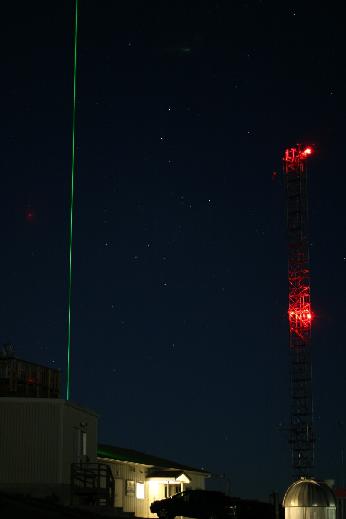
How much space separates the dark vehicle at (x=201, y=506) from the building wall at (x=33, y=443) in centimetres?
619

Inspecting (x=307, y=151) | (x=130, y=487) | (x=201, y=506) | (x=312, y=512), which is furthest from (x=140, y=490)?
(x=307, y=151)

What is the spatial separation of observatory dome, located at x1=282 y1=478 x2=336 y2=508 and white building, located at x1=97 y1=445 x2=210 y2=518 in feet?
26.9

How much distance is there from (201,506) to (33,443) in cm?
768

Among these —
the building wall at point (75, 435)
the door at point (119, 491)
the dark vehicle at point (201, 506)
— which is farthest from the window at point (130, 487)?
the building wall at point (75, 435)

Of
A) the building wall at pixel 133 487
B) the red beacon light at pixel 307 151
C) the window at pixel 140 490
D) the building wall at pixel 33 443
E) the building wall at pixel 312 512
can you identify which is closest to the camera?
the building wall at pixel 33 443

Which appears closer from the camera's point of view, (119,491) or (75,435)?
(75,435)

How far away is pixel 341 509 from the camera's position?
38.7 metres

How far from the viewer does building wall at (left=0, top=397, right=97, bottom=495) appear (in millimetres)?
29578

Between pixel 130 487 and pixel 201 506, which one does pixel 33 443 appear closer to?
pixel 201 506

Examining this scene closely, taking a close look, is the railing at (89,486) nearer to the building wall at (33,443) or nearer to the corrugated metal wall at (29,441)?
the building wall at (33,443)

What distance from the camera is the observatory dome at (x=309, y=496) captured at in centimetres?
2998

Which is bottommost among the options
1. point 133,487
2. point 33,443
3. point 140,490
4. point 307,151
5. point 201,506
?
point 201,506

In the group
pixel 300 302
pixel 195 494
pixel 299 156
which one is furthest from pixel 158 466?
pixel 299 156

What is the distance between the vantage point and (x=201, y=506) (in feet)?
113
